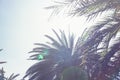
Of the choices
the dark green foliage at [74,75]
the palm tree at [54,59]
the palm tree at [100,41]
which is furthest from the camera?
the palm tree at [54,59]

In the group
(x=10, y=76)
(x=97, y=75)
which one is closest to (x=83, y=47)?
(x=97, y=75)

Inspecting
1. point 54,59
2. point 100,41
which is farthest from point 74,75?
point 54,59

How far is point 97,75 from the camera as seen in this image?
32.0 ft

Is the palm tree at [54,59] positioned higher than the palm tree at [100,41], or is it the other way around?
the palm tree at [54,59]

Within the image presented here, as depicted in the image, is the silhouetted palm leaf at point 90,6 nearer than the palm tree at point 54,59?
Yes

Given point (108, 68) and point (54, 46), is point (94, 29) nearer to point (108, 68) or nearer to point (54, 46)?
point (108, 68)

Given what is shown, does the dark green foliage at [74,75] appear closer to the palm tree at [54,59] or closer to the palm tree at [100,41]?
the palm tree at [100,41]

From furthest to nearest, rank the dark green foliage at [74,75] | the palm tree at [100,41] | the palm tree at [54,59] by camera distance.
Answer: the palm tree at [54,59] → the palm tree at [100,41] → the dark green foliage at [74,75]

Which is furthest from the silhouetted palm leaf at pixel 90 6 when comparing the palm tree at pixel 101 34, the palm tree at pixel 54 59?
the palm tree at pixel 54 59

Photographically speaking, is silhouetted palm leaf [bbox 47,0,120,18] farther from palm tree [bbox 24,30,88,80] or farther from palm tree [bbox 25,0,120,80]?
palm tree [bbox 24,30,88,80]

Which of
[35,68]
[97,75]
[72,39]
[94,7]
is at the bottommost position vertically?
[97,75]

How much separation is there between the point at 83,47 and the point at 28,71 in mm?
20508

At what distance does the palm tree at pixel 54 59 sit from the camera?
27859 mm

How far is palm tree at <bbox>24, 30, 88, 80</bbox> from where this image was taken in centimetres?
2786
